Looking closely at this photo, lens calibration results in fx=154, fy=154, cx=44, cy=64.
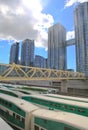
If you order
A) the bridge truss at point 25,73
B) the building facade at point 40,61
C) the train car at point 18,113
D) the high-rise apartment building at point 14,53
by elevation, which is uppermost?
the high-rise apartment building at point 14,53

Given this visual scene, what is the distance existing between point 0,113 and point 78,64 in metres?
91.4

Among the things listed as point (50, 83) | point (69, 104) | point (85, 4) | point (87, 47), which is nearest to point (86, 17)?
point (85, 4)

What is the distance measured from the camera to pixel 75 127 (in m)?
9.16

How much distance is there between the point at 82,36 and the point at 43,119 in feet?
338

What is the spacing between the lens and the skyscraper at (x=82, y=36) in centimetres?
10234

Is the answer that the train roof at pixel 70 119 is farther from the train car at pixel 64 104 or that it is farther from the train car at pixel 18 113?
the train car at pixel 64 104

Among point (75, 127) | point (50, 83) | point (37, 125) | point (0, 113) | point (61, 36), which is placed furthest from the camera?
point (61, 36)

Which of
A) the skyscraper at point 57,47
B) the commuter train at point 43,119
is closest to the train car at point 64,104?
the commuter train at point 43,119

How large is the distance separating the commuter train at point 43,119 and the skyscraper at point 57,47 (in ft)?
322

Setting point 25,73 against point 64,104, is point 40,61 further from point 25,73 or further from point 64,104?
point 64,104

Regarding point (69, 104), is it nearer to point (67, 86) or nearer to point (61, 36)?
point (67, 86)

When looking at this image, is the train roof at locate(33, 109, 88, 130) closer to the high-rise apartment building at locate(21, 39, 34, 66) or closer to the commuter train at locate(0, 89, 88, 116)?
the commuter train at locate(0, 89, 88, 116)

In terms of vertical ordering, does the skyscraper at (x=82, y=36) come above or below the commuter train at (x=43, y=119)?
above

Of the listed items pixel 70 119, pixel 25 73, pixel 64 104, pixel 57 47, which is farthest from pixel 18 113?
pixel 57 47
